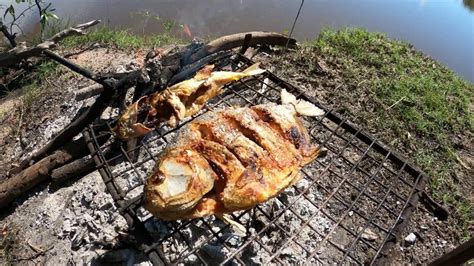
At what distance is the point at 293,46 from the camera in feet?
19.7

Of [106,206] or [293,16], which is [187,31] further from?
[106,206]

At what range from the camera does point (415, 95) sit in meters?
5.52

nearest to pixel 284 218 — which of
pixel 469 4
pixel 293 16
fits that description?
pixel 293 16

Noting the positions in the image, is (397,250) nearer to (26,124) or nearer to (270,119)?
(270,119)

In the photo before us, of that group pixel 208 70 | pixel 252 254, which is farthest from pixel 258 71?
pixel 252 254

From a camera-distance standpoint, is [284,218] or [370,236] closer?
[284,218]

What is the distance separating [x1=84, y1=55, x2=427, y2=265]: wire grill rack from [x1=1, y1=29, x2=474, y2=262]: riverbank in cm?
56

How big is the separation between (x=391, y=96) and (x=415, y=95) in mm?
412

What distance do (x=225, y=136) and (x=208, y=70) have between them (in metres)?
1.03

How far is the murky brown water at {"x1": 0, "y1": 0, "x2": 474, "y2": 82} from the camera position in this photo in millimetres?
7734

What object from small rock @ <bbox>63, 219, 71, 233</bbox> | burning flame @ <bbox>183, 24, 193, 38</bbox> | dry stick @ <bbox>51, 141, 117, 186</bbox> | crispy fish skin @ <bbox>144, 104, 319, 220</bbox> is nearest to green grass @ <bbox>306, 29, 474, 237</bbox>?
crispy fish skin @ <bbox>144, 104, 319, 220</bbox>

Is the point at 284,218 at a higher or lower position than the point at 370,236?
higher

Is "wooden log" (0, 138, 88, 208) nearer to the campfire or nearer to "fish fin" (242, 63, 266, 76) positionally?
the campfire

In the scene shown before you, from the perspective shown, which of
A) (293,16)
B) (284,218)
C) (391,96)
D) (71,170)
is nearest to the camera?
(284,218)
